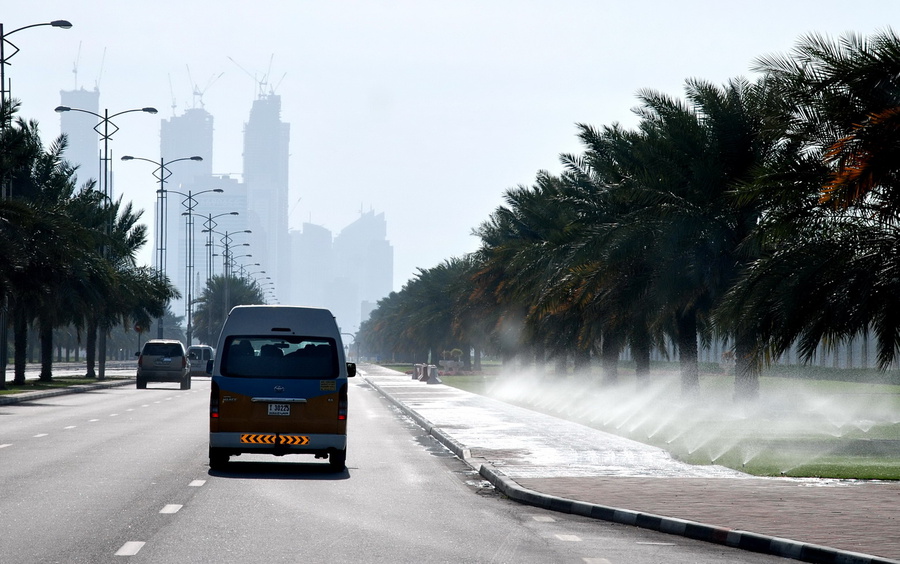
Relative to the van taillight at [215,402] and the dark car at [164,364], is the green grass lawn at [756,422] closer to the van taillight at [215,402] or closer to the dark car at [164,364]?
the van taillight at [215,402]

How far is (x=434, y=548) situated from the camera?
34.7ft

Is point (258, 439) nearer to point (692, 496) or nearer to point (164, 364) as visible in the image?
point (692, 496)

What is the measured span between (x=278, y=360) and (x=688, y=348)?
16.2 metres

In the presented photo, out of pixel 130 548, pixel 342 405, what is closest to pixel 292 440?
pixel 342 405

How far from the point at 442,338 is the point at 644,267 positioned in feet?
158

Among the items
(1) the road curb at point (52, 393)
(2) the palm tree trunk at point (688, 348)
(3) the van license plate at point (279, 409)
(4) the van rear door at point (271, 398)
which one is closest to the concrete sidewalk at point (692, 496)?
(4) the van rear door at point (271, 398)

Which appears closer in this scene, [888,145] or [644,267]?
[888,145]

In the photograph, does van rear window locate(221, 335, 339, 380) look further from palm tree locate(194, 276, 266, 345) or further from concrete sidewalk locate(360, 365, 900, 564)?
palm tree locate(194, 276, 266, 345)

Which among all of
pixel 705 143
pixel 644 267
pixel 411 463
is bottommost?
pixel 411 463

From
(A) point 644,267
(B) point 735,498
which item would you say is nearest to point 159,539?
(B) point 735,498

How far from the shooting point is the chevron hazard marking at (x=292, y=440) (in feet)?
56.3

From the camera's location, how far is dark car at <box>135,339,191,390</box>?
52.7 metres

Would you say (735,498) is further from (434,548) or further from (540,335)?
(540,335)

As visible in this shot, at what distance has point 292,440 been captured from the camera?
1722 centimetres
